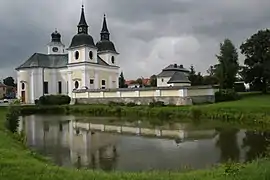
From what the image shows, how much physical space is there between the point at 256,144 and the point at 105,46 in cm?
5573

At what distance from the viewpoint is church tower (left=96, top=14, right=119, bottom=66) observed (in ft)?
226

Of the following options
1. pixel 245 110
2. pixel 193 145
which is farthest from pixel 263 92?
pixel 193 145

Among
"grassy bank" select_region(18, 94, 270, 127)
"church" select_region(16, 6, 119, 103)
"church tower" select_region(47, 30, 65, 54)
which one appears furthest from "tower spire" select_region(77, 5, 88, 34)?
"grassy bank" select_region(18, 94, 270, 127)

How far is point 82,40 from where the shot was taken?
6281cm

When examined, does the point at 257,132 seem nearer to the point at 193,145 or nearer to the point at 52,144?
the point at 193,145

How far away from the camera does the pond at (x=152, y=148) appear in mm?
12758

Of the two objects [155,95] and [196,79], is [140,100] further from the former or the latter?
[196,79]

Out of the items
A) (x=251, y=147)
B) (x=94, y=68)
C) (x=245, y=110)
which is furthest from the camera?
(x=94, y=68)

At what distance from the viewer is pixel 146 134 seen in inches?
877

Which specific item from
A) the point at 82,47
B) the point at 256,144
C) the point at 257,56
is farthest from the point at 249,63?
the point at 256,144

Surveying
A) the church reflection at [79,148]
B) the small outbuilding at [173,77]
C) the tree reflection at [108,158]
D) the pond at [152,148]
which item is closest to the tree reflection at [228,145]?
the pond at [152,148]

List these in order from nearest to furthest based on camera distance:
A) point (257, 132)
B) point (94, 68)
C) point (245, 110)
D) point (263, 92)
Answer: point (257, 132) → point (245, 110) → point (263, 92) → point (94, 68)

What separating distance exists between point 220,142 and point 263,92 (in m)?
37.5

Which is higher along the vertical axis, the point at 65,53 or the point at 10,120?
the point at 65,53
